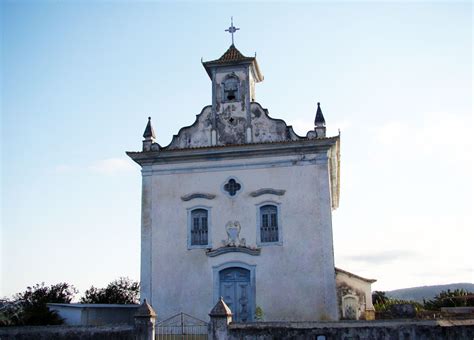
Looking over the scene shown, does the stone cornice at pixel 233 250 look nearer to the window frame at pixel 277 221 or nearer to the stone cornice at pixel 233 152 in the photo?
the window frame at pixel 277 221

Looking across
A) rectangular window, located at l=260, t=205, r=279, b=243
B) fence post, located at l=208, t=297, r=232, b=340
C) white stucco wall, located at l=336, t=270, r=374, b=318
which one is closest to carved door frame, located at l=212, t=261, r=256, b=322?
rectangular window, located at l=260, t=205, r=279, b=243

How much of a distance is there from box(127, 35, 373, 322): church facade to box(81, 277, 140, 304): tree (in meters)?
9.99

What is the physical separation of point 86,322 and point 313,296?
8.34 metres

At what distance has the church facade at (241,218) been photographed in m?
18.9

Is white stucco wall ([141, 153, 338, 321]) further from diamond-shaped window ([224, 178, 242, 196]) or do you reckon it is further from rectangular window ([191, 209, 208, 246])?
rectangular window ([191, 209, 208, 246])

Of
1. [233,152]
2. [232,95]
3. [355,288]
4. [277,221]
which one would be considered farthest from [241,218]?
[355,288]

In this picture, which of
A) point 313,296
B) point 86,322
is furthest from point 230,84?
point 86,322

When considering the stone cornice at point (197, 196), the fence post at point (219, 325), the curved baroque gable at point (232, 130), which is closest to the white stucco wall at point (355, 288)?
the stone cornice at point (197, 196)

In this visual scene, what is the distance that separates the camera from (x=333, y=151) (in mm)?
20688

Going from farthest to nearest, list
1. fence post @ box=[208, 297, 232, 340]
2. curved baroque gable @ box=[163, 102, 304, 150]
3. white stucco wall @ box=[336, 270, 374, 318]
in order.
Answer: white stucco wall @ box=[336, 270, 374, 318] → curved baroque gable @ box=[163, 102, 304, 150] → fence post @ box=[208, 297, 232, 340]

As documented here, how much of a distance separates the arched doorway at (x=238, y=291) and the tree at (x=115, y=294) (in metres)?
11.6

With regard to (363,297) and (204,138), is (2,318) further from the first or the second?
(363,297)

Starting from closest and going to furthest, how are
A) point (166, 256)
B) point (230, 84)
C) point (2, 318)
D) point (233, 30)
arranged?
point (2, 318)
point (166, 256)
point (230, 84)
point (233, 30)

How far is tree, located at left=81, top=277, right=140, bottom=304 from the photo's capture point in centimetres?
2871
